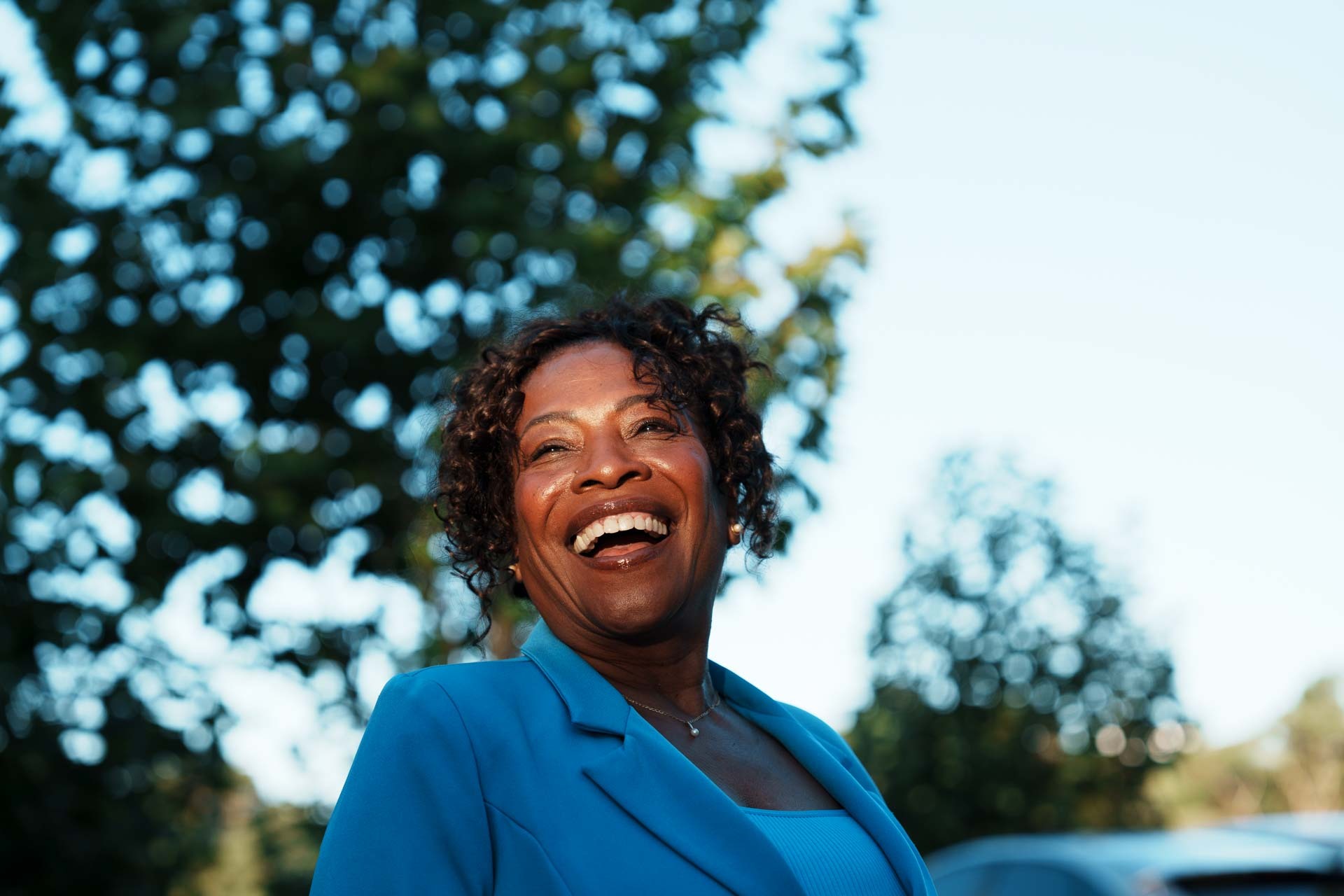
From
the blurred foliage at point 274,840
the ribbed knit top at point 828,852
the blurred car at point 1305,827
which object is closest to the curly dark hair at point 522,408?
the ribbed knit top at point 828,852

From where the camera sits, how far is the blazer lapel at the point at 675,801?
1.84m

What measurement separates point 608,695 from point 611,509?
27cm

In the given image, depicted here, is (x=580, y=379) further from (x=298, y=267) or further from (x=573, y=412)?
(x=298, y=267)

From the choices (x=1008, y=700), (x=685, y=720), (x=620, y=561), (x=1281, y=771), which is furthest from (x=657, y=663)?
(x=1281, y=771)

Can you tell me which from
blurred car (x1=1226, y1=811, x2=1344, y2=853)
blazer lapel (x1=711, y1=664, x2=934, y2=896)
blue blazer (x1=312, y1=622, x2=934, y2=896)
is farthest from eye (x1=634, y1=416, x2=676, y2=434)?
blurred car (x1=1226, y1=811, x2=1344, y2=853)

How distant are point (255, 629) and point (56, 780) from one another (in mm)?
2410

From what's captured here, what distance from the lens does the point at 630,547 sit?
2119 mm

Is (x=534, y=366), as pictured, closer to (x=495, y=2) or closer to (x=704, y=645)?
(x=704, y=645)

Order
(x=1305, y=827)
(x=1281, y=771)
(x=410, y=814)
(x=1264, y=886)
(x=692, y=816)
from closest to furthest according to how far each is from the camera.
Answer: (x=410, y=814) → (x=692, y=816) → (x=1264, y=886) → (x=1305, y=827) → (x=1281, y=771)

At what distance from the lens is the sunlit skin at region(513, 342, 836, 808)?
6.95 ft

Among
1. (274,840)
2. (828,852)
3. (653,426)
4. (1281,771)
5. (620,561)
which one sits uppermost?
(1281,771)

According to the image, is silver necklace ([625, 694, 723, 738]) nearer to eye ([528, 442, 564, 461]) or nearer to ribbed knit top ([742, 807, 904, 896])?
ribbed knit top ([742, 807, 904, 896])

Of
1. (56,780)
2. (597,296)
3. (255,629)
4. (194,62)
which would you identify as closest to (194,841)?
(56,780)

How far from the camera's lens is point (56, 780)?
28.8 ft
